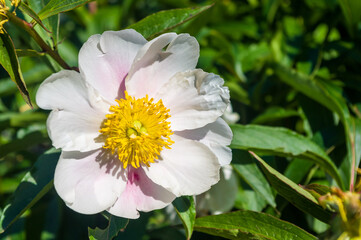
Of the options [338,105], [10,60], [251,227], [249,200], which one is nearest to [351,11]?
[338,105]

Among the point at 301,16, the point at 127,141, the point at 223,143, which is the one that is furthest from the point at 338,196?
the point at 301,16

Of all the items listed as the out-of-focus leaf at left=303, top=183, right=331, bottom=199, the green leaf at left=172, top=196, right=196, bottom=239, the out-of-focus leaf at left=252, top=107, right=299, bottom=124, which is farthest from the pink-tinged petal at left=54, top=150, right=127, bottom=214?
the out-of-focus leaf at left=252, top=107, right=299, bottom=124

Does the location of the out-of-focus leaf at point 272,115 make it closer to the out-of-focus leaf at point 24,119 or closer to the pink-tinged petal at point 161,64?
the pink-tinged petal at point 161,64

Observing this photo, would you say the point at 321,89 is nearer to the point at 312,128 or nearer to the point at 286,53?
the point at 312,128

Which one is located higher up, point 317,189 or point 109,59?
point 109,59

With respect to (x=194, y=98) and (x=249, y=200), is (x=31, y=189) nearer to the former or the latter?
(x=194, y=98)

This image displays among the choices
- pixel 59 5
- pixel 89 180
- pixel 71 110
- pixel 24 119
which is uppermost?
pixel 59 5
